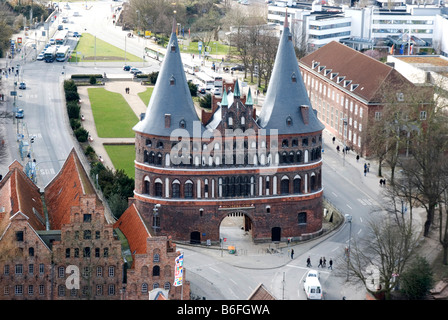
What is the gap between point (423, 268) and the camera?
106750 mm

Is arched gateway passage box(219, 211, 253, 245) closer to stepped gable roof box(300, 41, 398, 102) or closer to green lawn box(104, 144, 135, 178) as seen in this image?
green lawn box(104, 144, 135, 178)

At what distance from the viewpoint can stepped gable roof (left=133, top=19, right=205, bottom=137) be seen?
124 meters

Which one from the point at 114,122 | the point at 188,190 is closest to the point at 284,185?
the point at 188,190

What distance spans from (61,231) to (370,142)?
7099 centimetres

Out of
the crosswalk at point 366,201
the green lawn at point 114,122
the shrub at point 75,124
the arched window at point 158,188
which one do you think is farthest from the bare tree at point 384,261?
the shrub at point 75,124

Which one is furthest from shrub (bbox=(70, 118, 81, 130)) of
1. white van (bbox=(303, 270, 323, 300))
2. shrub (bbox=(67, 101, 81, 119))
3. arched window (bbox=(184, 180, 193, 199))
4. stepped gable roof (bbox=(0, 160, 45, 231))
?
white van (bbox=(303, 270, 323, 300))

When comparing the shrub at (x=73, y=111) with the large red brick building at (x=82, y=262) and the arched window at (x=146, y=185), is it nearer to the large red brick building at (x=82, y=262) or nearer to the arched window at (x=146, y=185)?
the arched window at (x=146, y=185)

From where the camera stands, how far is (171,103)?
123688 millimetres

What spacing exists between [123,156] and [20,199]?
55455 mm

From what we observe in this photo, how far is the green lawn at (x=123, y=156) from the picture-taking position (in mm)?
157125

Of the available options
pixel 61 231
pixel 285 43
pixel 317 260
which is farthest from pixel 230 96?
pixel 61 231

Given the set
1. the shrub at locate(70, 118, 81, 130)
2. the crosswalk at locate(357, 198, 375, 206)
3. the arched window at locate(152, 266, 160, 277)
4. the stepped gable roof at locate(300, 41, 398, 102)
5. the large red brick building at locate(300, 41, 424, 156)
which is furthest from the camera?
the shrub at locate(70, 118, 81, 130)

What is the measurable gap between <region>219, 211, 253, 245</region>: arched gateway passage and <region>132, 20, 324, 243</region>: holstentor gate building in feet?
7.81
